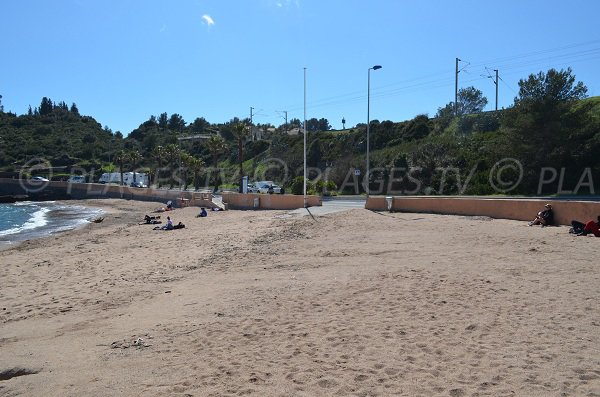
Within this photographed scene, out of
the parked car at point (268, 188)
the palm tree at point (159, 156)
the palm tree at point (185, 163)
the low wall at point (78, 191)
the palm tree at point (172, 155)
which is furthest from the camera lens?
the palm tree at point (159, 156)

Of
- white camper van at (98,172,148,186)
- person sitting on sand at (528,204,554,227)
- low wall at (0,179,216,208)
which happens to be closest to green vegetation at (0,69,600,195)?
white camper van at (98,172,148,186)

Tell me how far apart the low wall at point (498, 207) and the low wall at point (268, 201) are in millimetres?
4879

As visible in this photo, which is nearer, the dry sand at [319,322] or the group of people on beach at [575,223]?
the dry sand at [319,322]

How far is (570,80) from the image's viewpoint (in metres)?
35.0

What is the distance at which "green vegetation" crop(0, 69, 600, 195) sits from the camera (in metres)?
33.7

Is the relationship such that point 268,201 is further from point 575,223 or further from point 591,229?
point 591,229

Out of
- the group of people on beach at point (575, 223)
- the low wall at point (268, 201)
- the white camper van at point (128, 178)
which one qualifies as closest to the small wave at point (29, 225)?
the low wall at point (268, 201)

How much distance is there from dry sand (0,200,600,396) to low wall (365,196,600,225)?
7.54 feet

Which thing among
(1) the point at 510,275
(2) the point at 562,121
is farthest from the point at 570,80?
(1) the point at 510,275

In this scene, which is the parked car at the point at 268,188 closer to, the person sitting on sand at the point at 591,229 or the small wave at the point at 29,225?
the small wave at the point at 29,225

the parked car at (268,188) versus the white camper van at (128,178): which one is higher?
the white camper van at (128,178)

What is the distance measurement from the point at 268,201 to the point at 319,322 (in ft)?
82.0

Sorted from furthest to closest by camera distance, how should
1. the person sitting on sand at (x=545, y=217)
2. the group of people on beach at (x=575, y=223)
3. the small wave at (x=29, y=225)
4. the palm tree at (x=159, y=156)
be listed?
1. the palm tree at (x=159, y=156)
2. the small wave at (x=29, y=225)
3. the person sitting on sand at (x=545, y=217)
4. the group of people on beach at (x=575, y=223)

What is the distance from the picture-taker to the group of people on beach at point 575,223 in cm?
1354
